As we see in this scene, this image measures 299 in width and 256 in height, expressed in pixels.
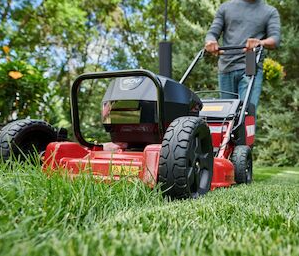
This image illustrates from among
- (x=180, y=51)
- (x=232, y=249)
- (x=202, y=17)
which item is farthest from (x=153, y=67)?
(x=232, y=249)

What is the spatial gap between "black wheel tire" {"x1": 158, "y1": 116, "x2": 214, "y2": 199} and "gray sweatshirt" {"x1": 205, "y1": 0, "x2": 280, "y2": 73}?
1.81 meters

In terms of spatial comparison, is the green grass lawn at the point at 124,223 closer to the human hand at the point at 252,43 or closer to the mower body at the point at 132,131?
the mower body at the point at 132,131

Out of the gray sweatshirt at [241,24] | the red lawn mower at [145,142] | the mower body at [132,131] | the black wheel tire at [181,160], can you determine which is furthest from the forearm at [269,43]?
the black wheel tire at [181,160]

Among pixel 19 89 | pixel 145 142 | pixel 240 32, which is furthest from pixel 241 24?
pixel 19 89

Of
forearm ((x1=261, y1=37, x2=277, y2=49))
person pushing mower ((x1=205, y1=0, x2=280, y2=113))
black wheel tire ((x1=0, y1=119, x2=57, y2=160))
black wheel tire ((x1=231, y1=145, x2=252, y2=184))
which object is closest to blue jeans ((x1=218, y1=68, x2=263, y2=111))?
person pushing mower ((x1=205, y1=0, x2=280, y2=113))

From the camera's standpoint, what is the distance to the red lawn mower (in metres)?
1.77

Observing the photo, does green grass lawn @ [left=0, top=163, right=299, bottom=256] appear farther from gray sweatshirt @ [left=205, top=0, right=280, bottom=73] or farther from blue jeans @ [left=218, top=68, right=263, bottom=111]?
gray sweatshirt @ [left=205, top=0, right=280, bottom=73]

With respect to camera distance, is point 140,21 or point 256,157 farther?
point 140,21

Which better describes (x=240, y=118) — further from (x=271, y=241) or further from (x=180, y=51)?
(x=180, y=51)

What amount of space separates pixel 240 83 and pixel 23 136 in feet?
6.35

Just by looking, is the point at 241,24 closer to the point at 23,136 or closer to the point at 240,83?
the point at 240,83

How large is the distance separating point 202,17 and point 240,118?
17.3ft

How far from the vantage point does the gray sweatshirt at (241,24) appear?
355 centimetres

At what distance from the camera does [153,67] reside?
784 centimetres
